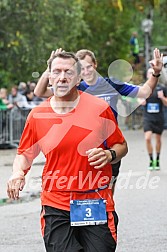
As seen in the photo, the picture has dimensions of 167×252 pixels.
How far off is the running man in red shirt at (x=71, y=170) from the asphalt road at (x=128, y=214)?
2.89 meters

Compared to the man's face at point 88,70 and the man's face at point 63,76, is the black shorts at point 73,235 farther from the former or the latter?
the man's face at point 88,70

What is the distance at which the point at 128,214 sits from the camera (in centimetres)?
1088

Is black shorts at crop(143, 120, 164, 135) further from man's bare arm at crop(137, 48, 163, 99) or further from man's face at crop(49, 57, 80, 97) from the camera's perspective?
man's face at crop(49, 57, 80, 97)

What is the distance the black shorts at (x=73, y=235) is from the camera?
221 inches

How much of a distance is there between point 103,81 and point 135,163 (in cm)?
950

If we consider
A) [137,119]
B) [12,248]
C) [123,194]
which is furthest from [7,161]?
[137,119]

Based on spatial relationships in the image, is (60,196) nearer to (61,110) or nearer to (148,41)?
(61,110)

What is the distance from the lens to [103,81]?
829 cm

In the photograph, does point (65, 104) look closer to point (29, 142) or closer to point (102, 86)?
point (29, 142)

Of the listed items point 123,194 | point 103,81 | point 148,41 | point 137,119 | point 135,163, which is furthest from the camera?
point 148,41

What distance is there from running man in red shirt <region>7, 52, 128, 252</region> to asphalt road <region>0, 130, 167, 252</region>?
2.89 metres

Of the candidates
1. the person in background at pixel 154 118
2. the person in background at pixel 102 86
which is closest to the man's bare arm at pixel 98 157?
the person in background at pixel 102 86

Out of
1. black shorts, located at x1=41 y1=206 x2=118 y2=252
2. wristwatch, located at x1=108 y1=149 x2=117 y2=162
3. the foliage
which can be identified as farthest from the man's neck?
the foliage

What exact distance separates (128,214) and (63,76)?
17.9 ft
